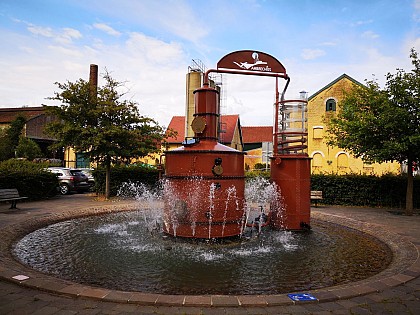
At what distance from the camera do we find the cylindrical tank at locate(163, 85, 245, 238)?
26.7 feet

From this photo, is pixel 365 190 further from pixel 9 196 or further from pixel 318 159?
pixel 318 159

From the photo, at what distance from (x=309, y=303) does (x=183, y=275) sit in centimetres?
218

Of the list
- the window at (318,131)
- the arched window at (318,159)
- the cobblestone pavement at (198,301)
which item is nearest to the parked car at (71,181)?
the cobblestone pavement at (198,301)

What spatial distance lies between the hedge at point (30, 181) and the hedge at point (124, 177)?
228cm

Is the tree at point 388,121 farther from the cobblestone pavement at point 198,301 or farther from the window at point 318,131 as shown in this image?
the window at point 318,131

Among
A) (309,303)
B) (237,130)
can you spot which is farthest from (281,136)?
(237,130)

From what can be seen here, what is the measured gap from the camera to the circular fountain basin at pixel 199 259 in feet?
17.0

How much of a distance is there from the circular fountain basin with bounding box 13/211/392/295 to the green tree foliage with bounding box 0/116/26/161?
110 feet

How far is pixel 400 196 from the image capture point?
49.9ft

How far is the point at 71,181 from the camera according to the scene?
61.5 ft

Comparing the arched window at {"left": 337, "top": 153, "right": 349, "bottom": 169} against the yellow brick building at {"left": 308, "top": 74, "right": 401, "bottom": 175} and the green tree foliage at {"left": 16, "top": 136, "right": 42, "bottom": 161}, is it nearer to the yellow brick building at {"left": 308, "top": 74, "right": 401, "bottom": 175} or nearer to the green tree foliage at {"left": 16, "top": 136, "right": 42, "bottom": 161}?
the yellow brick building at {"left": 308, "top": 74, "right": 401, "bottom": 175}

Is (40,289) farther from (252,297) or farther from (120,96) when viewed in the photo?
(120,96)

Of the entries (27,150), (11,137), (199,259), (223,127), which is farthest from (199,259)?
(11,137)

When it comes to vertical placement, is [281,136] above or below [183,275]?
above
